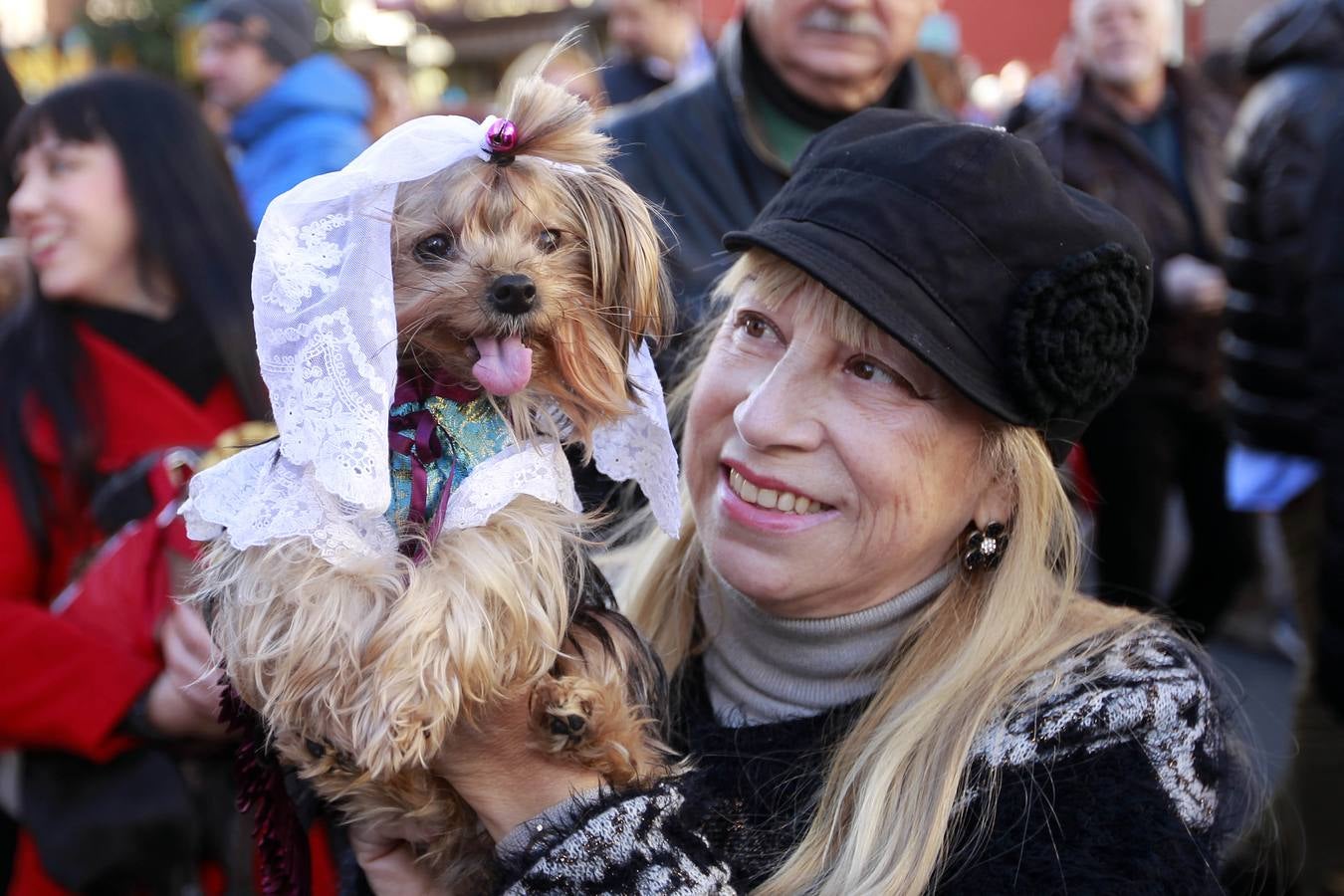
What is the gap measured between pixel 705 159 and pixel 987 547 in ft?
3.95

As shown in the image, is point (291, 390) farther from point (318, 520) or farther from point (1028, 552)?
point (1028, 552)

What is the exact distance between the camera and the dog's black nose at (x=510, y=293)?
1.49m

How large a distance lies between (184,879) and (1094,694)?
177cm

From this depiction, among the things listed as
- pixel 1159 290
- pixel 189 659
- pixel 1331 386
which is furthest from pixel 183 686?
pixel 1159 290

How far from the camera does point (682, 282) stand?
2410 mm

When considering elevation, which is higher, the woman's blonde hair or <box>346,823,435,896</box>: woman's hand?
the woman's blonde hair

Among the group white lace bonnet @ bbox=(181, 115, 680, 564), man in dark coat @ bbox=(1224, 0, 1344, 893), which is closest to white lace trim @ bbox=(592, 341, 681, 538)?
white lace bonnet @ bbox=(181, 115, 680, 564)

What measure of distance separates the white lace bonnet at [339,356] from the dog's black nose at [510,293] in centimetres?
12

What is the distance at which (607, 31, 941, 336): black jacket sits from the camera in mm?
2621

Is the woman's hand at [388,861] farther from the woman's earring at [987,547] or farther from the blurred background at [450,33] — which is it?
the blurred background at [450,33]

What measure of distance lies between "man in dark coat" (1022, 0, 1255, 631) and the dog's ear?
10.7ft

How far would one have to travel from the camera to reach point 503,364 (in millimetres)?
1521

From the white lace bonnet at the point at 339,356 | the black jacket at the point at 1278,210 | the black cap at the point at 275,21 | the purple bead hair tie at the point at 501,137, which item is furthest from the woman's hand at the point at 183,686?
the black cap at the point at 275,21

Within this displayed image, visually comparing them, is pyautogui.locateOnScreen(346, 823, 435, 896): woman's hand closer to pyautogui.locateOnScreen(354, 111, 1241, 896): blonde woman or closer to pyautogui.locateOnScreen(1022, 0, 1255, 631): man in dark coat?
pyautogui.locateOnScreen(354, 111, 1241, 896): blonde woman
